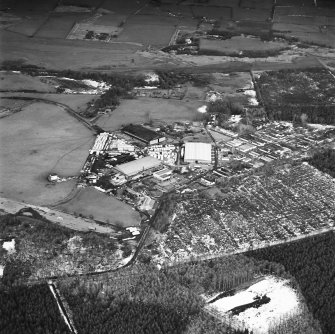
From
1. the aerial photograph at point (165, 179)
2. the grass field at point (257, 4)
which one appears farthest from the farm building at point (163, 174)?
the grass field at point (257, 4)

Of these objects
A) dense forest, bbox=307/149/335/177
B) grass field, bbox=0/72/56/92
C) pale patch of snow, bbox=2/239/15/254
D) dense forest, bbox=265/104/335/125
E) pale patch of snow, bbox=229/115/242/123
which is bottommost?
grass field, bbox=0/72/56/92

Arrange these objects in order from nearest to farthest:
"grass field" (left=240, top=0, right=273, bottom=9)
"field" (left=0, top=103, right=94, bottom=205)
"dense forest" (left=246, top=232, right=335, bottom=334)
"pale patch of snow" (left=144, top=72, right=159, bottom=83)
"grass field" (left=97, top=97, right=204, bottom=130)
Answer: "dense forest" (left=246, top=232, right=335, bottom=334) → "field" (left=0, top=103, right=94, bottom=205) → "grass field" (left=97, top=97, right=204, bottom=130) → "pale patch of snow" (left=144, top=72, right=159, bottom=83) → "grass field" (left=240, top=0, right=273, bottom=9)

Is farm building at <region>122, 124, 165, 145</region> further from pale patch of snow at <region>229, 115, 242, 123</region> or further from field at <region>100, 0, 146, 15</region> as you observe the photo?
field at <region>100, 0, 146, 15</region>

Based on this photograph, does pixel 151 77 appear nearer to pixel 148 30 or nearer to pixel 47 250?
pixel 148 30

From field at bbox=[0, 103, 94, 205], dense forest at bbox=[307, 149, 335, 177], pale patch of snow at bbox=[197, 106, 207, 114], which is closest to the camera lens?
field at bbox=[0, 103, 94, 205]

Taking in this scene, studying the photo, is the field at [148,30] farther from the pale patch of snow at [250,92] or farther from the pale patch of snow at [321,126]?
the pale patch of snow at [321,126]

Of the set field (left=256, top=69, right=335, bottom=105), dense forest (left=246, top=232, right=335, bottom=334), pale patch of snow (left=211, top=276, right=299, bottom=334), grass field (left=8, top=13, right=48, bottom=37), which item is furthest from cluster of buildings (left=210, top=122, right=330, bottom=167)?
grass field (left=8, top=13, right=48, bottom=37)

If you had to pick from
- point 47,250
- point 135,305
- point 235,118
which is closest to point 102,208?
point 47,250

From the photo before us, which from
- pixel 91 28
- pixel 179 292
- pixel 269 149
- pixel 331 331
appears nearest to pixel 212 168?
pixel 269 149
